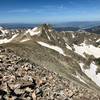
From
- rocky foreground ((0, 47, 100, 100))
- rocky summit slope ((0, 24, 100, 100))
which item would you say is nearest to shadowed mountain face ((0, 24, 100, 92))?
rocky summit slope ((0, 24, 100, 100))

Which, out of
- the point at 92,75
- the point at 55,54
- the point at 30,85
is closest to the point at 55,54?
the point at 55,54

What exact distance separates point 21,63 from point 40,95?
7.49m

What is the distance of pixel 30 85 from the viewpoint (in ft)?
82.7

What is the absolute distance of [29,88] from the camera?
967 inches

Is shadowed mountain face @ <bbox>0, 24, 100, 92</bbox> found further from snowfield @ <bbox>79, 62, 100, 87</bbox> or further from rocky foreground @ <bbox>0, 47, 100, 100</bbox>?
rocky foreground @ <bbox>0, 47, 100, 100</bbox>

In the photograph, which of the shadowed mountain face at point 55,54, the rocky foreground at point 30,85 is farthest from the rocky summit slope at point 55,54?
the rocky foreground at point 30,85

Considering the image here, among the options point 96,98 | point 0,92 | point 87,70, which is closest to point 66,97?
point 96,98

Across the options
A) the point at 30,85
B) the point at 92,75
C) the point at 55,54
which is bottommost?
the point at 92,75

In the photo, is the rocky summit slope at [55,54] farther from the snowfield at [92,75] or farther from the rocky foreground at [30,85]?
the rocky foreground at [30,85]

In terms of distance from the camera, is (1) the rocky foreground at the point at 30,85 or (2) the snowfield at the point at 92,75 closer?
(1) the rocky foreground at the point at 30,85

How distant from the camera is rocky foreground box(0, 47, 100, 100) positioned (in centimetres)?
2320

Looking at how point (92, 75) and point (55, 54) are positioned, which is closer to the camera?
point (55, 54)

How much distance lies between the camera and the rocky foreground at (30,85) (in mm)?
23203

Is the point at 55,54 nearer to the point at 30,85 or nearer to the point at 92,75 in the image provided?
the point at 92,75
